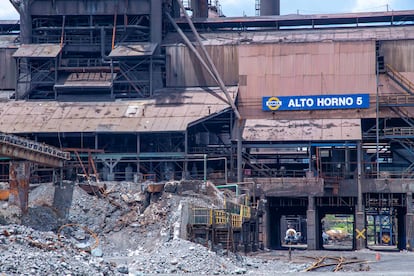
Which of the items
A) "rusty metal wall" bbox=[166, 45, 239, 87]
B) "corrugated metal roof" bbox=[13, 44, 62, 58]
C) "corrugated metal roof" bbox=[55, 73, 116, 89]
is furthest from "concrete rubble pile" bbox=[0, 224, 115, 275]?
"rusty metal wall" bbox=[166, 45, 239, 87]

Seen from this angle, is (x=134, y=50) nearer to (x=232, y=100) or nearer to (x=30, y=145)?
(x=232, y=100)

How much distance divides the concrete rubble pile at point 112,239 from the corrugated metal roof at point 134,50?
18150 millimetres

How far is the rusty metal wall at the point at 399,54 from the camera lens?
274ft

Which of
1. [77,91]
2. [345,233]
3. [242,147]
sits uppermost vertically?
[77,91]

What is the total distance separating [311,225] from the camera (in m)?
77.6

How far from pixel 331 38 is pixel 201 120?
50.7 feet

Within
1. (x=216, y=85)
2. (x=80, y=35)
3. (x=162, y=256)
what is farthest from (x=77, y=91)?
(x=162, y=256)

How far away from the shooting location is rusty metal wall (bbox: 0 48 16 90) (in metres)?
91.2

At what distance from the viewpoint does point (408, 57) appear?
8344cm

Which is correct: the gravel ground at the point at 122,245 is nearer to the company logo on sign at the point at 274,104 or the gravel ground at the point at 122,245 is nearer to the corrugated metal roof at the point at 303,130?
the corrugated metal roof at the point at 303,130

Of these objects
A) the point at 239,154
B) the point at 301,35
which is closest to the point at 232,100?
the point at 239,154

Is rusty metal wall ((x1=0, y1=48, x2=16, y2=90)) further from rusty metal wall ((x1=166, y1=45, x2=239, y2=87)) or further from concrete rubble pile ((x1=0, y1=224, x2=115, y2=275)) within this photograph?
concrete rubble pile ((x1=0, y1=224, x2=115, y2=275))

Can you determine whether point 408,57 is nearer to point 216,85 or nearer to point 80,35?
point 216,85

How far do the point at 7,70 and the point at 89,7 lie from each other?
415 inches
